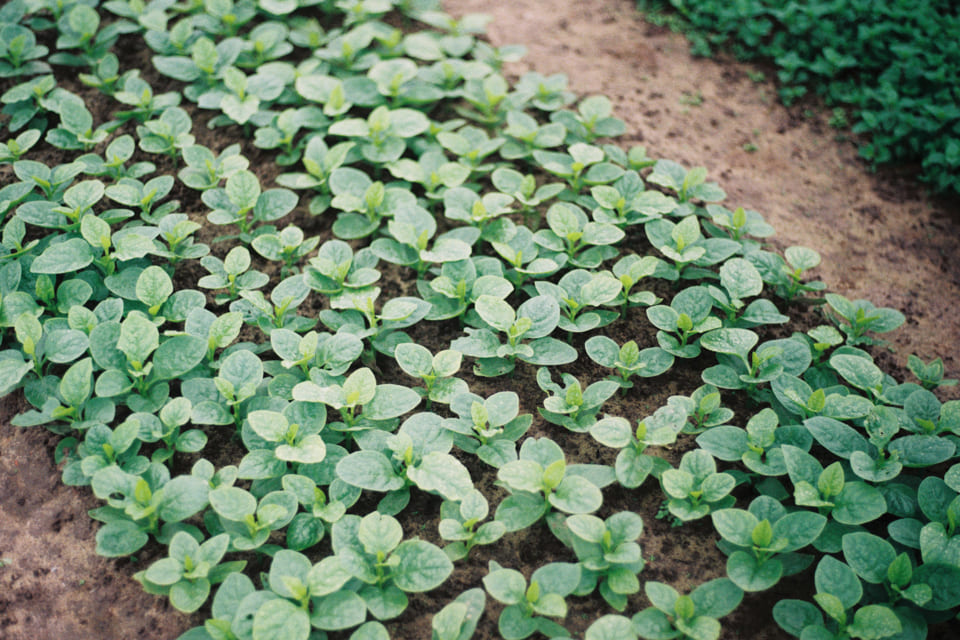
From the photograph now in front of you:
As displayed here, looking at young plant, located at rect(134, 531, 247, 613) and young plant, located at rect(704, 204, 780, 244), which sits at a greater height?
young plant, located at rect(704, 204, 780, 244)

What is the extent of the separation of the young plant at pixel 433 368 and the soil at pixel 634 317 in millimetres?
212

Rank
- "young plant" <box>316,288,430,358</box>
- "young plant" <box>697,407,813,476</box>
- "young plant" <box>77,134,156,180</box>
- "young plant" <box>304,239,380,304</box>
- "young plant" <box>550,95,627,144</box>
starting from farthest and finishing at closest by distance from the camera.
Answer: "young plant" <box>550,95,627,144</box> → "young plant" <box>77,134,156,180</box> → "young plant" <box>304,239,380,304</box> → "young plant" <box>316,288,430,358</box> → "young plant" <box>697,407,813,476</box>

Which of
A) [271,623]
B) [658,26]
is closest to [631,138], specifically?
[658,26]

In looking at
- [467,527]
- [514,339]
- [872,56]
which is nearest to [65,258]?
[514,339]

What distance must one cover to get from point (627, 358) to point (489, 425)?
1.99 ft

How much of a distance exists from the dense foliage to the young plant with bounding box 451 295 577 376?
98.3 inches

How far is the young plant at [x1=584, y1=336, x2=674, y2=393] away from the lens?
2.80 m

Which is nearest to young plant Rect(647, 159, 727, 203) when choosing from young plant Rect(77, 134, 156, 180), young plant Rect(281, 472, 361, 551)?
young plant Rect(281, 472, 361, 551)

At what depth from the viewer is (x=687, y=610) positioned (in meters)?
2.15

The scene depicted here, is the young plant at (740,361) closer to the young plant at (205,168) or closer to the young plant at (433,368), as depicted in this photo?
the young plant at (433,368)

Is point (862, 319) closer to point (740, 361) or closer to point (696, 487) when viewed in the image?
point (740, 361)

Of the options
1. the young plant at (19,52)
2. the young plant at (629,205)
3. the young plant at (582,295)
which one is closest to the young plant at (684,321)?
the young plant at (582,295)

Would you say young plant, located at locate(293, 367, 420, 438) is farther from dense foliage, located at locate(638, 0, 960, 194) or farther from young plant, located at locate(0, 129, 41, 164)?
dense foliage, located at locate(638, 0, 960, 194)

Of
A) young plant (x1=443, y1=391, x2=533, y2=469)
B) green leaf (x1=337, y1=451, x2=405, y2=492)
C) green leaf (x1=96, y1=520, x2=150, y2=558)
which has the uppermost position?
young plant (x1=443, y1=391, x2=533, y2=469)
